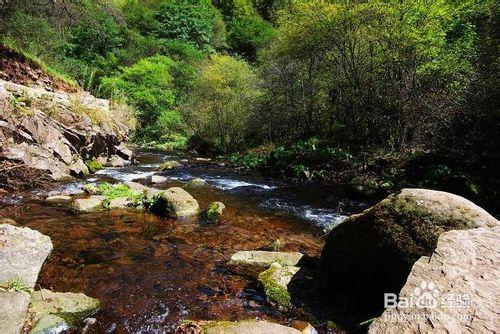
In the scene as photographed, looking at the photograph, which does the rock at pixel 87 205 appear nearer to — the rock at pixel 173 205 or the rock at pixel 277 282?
the rock at pixel 173 205

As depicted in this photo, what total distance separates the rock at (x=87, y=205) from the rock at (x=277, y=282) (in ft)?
16.2

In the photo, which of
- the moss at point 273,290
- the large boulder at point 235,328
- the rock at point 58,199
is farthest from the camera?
the rock at point 58,199

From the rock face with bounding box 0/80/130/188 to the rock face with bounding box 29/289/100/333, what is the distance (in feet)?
21.1

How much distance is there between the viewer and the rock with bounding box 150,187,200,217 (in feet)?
27.6

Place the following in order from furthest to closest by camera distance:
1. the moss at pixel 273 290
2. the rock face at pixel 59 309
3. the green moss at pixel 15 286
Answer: the moss at pixel 273 290, the green moss at pixel 15 286, the rock face at pixel 59 309

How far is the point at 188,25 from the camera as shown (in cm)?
5144

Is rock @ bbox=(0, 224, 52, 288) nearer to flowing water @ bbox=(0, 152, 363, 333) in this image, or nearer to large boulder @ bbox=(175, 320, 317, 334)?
flowing water @ bbox=(0, 152, 363, 333)

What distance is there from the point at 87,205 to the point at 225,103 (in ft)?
54.1

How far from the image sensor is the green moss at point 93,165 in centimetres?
1308

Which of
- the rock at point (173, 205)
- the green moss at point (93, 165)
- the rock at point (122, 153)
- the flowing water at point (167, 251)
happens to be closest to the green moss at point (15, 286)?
the flowing water at point (167, 251)

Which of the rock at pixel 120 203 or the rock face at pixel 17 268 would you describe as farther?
the rock at pixel 120 203

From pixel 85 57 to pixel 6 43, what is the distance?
26100 mm

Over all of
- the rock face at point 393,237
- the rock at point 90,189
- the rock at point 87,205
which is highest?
the rock face at point 393,237

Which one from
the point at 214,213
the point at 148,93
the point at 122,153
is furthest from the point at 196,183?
the point at 148,93
